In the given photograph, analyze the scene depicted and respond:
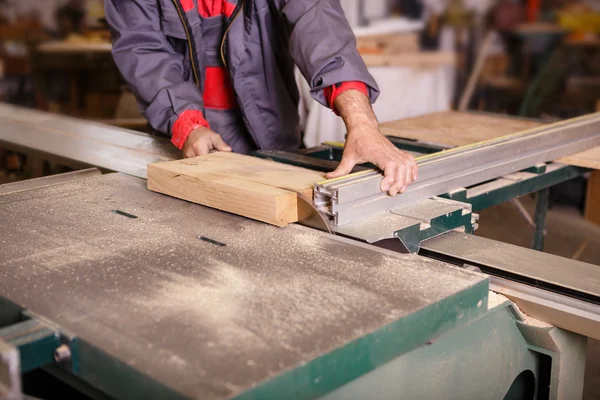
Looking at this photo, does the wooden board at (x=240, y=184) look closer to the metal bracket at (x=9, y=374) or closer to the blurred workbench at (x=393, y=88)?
the metal bracket at (x=9, y=374)

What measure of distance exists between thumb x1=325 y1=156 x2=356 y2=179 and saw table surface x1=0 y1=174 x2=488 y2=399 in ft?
0.59

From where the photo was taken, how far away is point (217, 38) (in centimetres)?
191

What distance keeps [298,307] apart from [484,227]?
8.11 ft

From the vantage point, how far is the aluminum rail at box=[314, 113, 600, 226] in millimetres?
1181

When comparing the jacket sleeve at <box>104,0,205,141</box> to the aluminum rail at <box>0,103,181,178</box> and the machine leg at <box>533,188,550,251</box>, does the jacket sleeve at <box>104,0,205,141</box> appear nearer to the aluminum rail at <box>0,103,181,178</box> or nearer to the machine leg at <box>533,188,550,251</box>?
the aluminum rail at <box>0,103,181,178</box>

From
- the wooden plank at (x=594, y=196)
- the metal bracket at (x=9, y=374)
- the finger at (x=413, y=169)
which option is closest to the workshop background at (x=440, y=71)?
the wooden plank at (x=594, y=196)

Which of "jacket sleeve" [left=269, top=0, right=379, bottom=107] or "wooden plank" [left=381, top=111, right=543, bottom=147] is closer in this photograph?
"jacket sleeve" [left=269, top=0, right=379, bottom=107]

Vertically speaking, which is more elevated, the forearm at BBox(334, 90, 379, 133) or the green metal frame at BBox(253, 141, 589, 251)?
the forearm at BBox(334, 90, 379, 133)

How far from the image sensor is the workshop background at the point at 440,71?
Answer: 3219mm

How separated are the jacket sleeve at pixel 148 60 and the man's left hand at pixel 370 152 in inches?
19.1

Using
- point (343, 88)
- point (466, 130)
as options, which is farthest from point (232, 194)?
point (466, 130)

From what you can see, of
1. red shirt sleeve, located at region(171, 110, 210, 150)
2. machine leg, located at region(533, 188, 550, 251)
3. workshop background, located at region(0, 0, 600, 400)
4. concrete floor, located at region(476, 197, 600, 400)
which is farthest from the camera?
workshop background, located at region(0, 0, 600, 400)

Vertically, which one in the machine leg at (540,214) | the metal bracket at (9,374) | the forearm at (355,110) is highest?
the forearm at (355,110)

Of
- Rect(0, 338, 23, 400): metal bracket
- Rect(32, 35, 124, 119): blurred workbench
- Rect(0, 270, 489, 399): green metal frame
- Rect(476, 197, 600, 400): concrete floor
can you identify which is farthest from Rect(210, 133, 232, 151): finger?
Rect(32, 35, 124, 119): blurred workbench
